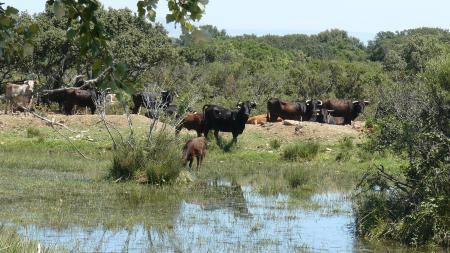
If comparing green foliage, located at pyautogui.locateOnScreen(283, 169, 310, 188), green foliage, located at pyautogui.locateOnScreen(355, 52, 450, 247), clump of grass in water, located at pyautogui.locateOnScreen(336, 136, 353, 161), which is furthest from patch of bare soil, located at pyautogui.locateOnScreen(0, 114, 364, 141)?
green foliage, located at pyautogui.locateOnScreen(355, 52, 450, 247)

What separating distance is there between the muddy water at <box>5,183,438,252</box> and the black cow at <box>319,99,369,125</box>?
68.3 feet

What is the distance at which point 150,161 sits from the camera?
1956 cm

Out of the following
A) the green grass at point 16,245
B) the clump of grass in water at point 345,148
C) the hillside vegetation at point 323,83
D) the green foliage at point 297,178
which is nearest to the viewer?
the green grass at point 16,245

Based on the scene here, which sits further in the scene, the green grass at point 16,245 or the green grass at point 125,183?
the green grass at point 125,183

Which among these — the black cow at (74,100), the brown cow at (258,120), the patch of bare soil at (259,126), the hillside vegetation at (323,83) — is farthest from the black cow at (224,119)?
the black cow at (74,100)

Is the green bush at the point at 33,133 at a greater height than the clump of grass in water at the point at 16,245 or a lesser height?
lesser

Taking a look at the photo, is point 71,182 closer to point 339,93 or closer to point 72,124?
point 72,124

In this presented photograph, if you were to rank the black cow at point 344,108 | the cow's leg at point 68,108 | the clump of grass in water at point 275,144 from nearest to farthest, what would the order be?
the clump of grass in water at point 275,144, the cow's leg at point 68,108, the black cow at point 344,108

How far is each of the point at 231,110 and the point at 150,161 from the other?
1006 centimetres

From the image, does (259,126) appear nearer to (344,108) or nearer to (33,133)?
(344,108)

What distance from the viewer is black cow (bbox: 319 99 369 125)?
124ft

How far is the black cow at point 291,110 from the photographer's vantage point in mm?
35125

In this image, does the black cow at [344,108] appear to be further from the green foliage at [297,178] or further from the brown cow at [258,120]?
the green foliage at [297,178]

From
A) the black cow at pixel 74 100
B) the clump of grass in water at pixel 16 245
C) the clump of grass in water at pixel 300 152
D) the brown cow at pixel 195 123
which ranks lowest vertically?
the clump of grass in water at pixel 300 152
